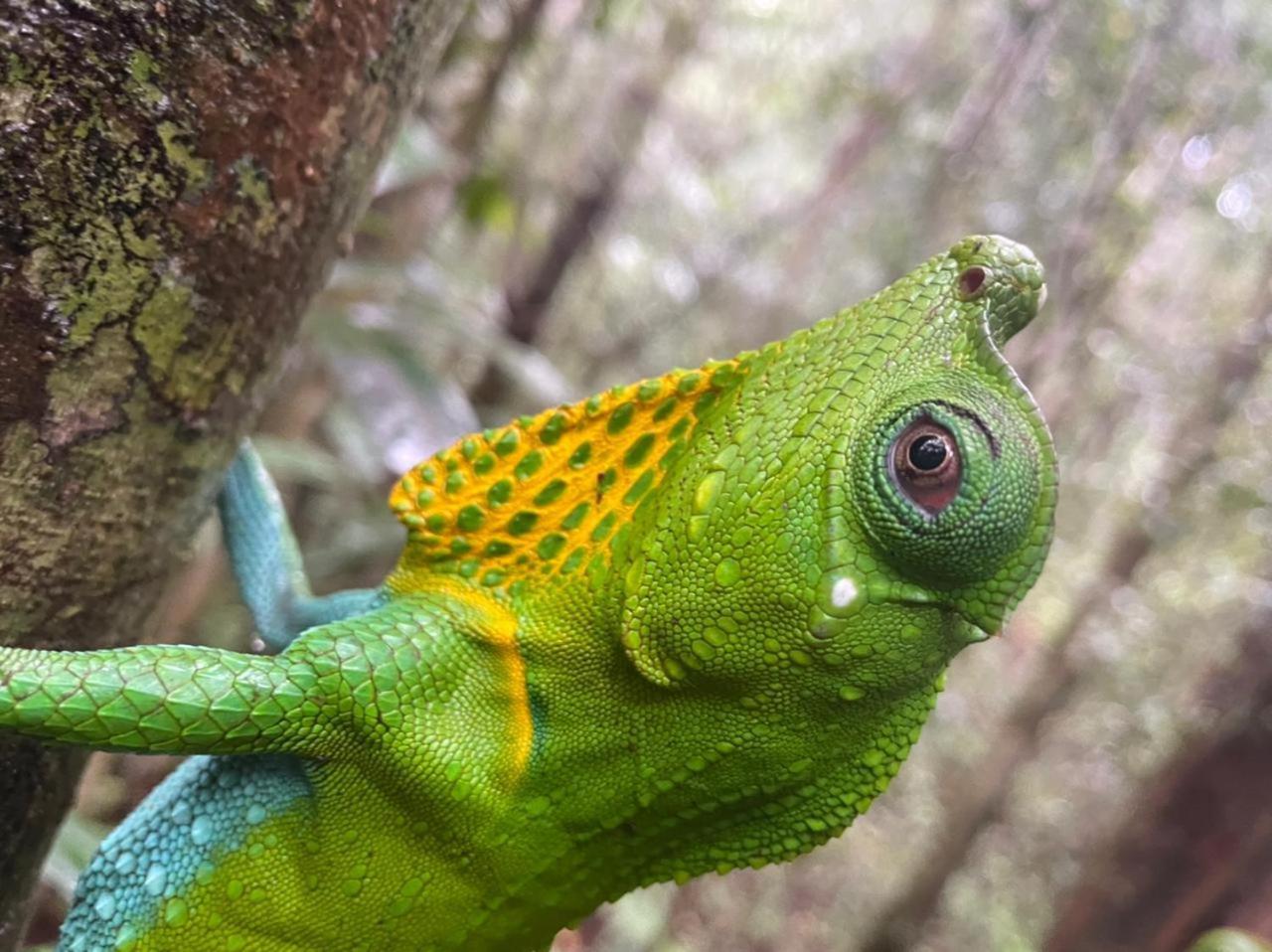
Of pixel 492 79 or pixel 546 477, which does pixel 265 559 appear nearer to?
pixel 546 477

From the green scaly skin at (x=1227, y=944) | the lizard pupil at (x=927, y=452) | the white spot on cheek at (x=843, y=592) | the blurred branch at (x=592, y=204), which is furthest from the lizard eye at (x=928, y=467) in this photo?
the blurred branch at (x=592, y=204)

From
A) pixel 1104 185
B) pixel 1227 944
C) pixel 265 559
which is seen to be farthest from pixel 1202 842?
pixel 265 559

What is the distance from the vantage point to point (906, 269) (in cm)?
594

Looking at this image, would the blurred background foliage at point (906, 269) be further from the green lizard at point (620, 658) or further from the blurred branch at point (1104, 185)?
the green lizard at point (620, 658)

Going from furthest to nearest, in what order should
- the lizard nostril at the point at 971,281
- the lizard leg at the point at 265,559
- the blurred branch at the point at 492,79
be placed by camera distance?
the blurred branch at the point at 492,79 < the lizard leg at the point at 265,559 < the lizard nostril at the point at 971,281

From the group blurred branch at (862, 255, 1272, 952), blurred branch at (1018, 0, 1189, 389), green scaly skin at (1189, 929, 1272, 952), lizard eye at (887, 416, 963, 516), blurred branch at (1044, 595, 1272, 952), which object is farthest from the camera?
blurred branch at (862, 255, 1272, 952)

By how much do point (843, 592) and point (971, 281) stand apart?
529 millimetres

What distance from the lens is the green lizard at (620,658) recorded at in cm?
138

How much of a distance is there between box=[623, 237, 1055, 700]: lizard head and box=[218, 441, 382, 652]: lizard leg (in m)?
0.67

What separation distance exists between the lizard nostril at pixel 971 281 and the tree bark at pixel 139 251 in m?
0.92

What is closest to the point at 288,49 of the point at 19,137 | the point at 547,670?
the point at 19,137

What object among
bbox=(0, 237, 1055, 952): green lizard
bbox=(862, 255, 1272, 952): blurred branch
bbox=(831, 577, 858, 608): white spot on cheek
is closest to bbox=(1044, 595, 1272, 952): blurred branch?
bbox=(862, 255, 1272, 952): blurred branch

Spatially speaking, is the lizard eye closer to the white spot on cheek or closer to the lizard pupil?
the lizard pupil

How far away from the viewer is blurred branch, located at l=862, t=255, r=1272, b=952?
261 inches
